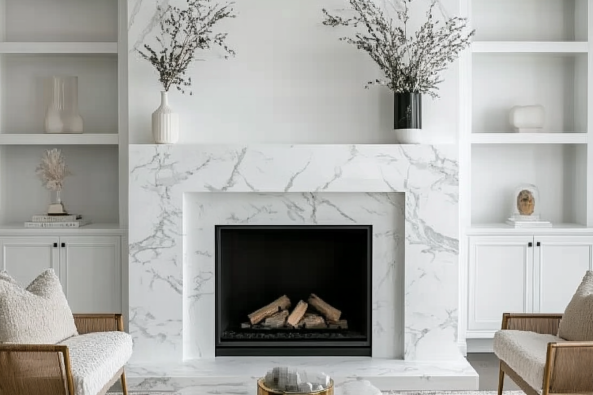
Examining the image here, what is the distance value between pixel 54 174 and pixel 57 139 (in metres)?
0.22

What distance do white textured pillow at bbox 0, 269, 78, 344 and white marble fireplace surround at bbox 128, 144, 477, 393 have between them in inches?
33.0

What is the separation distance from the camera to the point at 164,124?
173 inches

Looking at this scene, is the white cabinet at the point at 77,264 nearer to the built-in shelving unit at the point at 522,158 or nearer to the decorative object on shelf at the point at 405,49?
the decorative object on shelf at the point at 405,49

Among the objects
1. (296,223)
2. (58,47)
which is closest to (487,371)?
(296,223)

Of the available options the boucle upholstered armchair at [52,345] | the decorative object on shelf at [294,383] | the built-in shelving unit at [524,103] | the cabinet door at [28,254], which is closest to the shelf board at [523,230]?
the built-in shelving unit at [524,103]

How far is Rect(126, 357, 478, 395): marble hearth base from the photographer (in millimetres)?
4215

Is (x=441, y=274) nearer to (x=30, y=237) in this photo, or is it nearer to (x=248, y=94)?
(x=248, y=94)

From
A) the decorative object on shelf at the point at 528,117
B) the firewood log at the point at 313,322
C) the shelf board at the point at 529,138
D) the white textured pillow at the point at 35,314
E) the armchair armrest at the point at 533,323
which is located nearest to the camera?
the white textured pillow at the point at 35,314

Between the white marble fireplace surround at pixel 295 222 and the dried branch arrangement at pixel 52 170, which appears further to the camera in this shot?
the dried branch arrangement at pixel 52 170

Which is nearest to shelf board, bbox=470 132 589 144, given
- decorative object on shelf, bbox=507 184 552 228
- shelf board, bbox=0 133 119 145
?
decorative object on shelf, bbox=507 184 552 228

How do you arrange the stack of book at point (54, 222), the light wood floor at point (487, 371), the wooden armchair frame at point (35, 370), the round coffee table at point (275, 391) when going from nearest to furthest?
the round coffee table at point (275, 391)
the wooden armchair frame at point (35, 370)
the light wood floor at point (487, 371)
the stack of book at point (54, 222)

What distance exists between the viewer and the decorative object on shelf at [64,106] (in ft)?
16.1

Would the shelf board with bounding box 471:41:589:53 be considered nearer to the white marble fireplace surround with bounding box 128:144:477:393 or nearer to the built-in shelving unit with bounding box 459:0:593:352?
the built-in shelving unit with bounding box 459:0:593:352

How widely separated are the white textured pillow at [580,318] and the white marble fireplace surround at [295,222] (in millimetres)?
946
